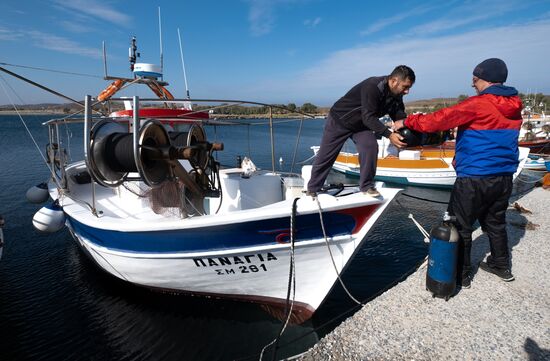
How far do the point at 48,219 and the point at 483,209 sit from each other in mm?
6891

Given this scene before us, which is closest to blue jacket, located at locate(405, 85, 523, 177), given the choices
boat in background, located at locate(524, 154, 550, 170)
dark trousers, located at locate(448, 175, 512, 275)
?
dark trousers, located at locate(448, 175, 512, 275)

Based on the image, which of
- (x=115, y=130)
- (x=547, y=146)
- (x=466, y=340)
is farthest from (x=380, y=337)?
(x=547, y=146)

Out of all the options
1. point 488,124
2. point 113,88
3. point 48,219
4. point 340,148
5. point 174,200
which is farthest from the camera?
point 113,88

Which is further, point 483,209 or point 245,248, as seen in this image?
point 245,248

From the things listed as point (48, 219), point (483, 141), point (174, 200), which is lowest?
point (48, 219)

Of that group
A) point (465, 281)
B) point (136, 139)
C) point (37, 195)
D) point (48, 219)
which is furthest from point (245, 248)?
point (37, 195)

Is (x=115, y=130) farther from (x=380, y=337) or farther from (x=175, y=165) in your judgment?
(x=380, y=337)

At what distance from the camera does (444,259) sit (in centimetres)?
357

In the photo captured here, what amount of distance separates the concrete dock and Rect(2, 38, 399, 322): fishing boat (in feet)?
2.87

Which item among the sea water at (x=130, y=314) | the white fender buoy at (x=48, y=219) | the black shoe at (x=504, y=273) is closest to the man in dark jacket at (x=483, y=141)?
the black shoe at (x=504, y=273)

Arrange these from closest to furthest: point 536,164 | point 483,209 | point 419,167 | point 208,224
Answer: point 483,209 → point 208,224 → point 419,167 → point 536,164

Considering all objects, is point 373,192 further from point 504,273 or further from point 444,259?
point 504,273

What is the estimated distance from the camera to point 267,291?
191 inches

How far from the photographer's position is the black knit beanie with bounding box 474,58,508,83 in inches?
135
